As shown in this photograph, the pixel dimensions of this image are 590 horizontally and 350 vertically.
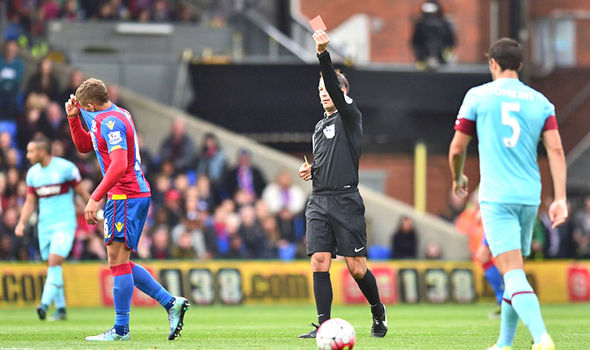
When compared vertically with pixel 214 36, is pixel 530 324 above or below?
below

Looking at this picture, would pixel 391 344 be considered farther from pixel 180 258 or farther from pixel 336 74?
pixel 180 258

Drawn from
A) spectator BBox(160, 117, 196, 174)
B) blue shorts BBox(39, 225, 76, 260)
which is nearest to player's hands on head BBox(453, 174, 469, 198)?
blue shorts BBox(39, 225, 76, 260)

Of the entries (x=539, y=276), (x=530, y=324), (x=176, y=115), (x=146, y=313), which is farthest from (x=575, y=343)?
(x=176, y=115)

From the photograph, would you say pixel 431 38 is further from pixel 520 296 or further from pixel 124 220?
pixel 520 296

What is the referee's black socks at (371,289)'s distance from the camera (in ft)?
36.9

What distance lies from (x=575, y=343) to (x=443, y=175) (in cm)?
2170

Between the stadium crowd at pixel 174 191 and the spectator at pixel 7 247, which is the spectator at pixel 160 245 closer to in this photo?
the stadium crowd at pixel 174 191

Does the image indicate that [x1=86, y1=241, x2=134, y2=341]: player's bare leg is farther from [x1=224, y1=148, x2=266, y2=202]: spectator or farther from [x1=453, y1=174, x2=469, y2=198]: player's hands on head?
[x1=224, y1=148, x2=266, y2=202]: spectator

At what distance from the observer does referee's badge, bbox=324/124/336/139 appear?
11.1m

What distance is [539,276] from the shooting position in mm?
22844

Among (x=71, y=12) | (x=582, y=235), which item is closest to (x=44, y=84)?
(x=71, y=12)

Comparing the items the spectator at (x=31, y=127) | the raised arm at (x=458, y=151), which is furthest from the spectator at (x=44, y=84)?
the raised arm at (x=458, y=151)

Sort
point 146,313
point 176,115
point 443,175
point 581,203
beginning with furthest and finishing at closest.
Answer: point 443,175 → point 581,203 → point 176,115 → point 146,313

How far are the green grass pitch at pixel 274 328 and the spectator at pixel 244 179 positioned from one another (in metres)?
3.59
